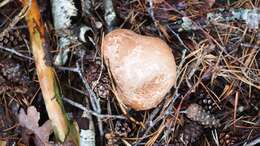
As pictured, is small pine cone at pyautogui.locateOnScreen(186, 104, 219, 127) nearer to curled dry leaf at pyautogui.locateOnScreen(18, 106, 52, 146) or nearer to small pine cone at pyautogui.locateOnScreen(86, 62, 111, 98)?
small pine cone at pyautogui.locateOnScreen(86, 62, 111, 98)

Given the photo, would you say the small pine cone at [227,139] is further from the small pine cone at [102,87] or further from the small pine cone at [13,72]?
the small pine cone at [13,72]

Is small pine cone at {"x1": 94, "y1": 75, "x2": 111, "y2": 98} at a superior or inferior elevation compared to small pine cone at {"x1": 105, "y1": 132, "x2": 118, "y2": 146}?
superior

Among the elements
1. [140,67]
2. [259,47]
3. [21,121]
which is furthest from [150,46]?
[21,121]

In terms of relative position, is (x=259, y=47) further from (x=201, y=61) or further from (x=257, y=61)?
(x=201, y=61)

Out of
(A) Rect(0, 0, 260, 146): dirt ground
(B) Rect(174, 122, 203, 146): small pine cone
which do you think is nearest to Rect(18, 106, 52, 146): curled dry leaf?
(A) Rect(0, 0, 260, 146): dirt ground

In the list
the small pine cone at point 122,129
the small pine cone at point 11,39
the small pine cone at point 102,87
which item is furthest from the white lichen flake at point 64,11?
the small pine cone at point 122,129

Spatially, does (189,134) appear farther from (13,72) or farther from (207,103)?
(13,72)

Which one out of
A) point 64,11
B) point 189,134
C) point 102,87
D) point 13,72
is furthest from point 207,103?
point 13,72
